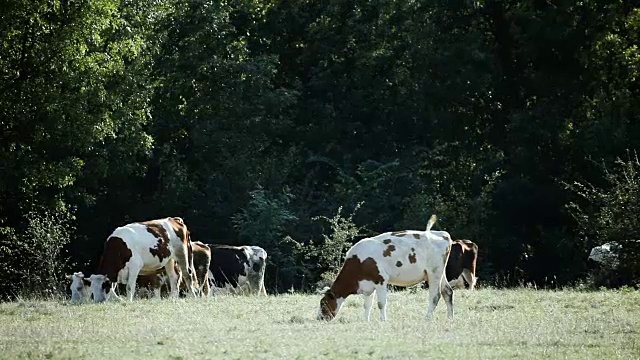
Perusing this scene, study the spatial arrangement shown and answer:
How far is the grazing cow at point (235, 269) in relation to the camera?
1249 inches

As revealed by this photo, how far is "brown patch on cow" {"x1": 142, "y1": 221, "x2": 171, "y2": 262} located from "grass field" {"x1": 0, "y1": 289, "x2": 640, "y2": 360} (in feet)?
8.90

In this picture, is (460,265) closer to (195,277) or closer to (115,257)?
(195,277)

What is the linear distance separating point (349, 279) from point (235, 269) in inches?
518

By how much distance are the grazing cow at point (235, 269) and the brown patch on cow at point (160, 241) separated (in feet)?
16.8

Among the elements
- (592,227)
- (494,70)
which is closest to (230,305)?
(592,227)

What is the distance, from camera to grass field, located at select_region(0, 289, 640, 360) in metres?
15.0

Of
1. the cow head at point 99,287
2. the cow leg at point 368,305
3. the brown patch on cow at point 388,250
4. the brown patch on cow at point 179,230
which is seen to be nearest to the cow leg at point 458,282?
the brown patch on cow at point 179,230

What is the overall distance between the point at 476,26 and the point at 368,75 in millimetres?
4658

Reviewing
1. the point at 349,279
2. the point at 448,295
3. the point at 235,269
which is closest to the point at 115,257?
the point at 235,269

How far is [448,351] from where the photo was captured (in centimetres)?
1481

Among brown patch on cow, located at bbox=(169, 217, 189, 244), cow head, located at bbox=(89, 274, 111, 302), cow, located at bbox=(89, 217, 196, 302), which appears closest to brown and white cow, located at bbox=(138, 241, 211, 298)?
cow, located at bbox=(89, 217, 196, 302)

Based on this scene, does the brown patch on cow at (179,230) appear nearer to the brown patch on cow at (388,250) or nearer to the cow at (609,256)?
the brown patch on cow at (388,250)

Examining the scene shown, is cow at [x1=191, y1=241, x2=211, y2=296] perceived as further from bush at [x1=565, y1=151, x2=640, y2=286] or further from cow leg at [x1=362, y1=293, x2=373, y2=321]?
cow leg at [x1=362, y1=293, x2=373, y2=321]

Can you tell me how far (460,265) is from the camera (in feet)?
99.5
